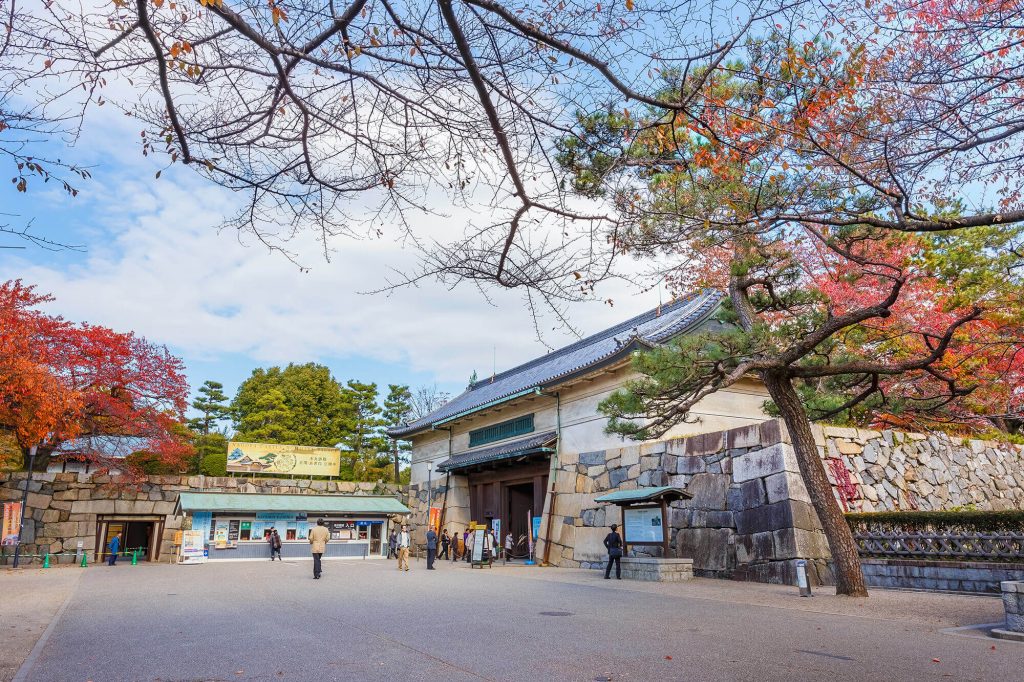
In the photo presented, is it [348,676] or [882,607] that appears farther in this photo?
[882,607]

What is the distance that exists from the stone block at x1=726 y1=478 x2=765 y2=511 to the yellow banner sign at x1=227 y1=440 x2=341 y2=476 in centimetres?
2156

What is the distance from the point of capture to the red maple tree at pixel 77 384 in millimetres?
19062

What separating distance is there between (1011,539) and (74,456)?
2778cm

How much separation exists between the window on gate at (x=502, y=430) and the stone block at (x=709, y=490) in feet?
24.5

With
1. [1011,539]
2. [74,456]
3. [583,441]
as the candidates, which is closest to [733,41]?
[1011,539]

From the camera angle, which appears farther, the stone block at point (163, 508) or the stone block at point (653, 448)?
the stone block at point (163, 508)

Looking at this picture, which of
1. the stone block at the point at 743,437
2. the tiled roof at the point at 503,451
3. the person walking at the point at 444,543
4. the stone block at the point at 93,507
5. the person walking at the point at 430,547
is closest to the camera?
the stone block at the point at 743,437

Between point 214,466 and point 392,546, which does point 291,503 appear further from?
point 214,466

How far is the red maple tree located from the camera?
1906 cm

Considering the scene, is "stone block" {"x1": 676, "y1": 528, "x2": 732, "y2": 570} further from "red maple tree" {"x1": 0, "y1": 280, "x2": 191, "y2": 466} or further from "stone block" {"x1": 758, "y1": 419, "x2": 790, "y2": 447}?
"red maple tree" {"x1": 0, "y1": 280, "x2": 191, "y2": 466}

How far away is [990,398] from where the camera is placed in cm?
1806

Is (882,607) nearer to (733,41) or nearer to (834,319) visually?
(834,319)

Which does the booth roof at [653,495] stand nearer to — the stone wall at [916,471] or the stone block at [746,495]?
the stone block at [746,495]

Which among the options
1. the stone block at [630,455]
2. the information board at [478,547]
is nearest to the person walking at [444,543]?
the information board at [478,547]
